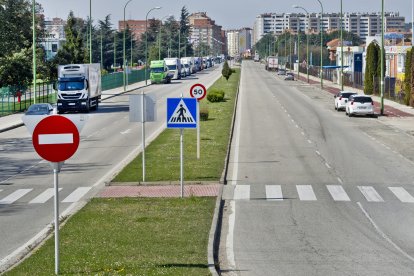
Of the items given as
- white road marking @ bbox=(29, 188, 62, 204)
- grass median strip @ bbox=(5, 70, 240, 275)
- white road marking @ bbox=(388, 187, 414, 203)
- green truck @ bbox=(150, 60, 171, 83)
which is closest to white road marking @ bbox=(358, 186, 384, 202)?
→ white road marking @ bbox=(388, 187, 414, 203)

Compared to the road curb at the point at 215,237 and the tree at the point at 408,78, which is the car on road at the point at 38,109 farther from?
the tree at the point at 408,78

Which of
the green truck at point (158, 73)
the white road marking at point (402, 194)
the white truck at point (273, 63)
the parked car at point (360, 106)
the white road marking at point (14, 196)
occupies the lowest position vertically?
the white road marking at point (14, 196)

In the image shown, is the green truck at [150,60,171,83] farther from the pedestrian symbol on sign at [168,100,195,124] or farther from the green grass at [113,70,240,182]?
the pedestrian symbol on sign at [168,100,195,124]

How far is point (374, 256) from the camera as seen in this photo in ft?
52.1

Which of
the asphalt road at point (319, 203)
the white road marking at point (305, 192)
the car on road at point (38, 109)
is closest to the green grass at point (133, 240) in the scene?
the asphalt road at point (319, 203)

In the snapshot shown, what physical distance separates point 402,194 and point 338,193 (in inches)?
70.3

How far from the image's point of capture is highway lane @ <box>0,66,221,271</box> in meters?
19.9

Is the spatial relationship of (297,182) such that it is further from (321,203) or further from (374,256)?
(374,256)

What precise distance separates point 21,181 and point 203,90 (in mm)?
7713

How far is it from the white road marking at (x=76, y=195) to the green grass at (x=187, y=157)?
42.6 inches

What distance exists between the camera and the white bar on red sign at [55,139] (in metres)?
11.9

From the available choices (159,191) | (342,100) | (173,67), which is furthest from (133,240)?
(173,67)

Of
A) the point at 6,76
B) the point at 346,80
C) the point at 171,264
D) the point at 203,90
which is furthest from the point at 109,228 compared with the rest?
the point at 346,80

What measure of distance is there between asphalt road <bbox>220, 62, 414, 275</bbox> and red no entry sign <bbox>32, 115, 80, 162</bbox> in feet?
13.3
